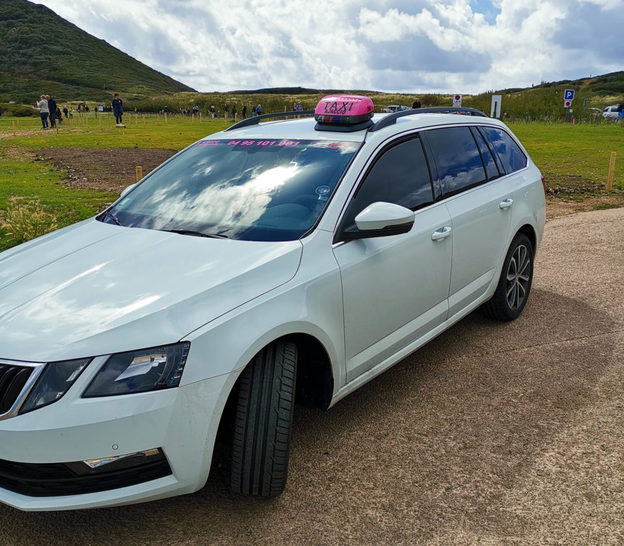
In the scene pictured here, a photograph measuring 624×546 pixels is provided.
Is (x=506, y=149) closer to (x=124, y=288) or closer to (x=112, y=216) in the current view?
(x=112, y=216)

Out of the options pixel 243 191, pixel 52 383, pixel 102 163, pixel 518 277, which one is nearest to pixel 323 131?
pixel 243 191

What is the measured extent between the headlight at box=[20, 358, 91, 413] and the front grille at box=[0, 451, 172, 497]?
0.25 m

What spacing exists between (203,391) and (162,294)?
446mm

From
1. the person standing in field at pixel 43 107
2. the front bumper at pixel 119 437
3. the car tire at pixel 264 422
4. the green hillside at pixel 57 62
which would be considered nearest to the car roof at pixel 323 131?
the car tire at pixel 264 422

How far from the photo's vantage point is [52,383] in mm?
2266

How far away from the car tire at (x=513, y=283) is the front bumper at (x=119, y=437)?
10.1 feet

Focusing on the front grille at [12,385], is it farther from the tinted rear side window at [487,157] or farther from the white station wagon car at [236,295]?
the tinted rear side window at [487,157]

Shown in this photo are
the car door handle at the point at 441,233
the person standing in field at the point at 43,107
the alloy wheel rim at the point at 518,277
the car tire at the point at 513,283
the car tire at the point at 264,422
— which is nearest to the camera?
the car tire at the point at 264,422

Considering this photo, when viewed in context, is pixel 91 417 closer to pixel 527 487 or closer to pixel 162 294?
pixel 162 294

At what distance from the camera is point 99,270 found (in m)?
2.87

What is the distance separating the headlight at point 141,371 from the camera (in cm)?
229

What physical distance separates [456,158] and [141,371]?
2820mm

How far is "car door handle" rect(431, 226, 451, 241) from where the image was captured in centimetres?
375

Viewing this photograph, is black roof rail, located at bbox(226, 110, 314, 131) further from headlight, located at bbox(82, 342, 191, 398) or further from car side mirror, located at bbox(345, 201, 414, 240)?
headlight, located at bbox(82, 342, 191, 398)
